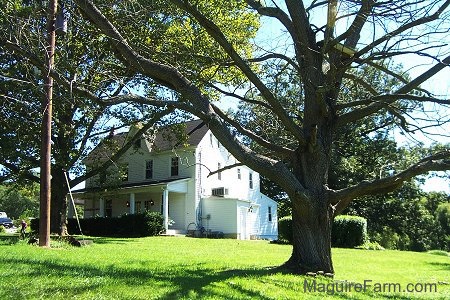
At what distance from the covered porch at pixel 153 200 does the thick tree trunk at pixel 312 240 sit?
67.9 feet

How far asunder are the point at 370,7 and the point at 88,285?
6.14 m

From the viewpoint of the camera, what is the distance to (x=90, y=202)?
126 ft

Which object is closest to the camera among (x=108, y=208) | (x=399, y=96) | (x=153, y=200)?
(x=399, y=96)

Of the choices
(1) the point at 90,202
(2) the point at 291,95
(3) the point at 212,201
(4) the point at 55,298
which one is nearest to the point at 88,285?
(4) the point at 55,298

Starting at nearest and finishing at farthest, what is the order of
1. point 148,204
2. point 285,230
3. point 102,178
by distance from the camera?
point 102,178 < point 285,230 < point 148,204

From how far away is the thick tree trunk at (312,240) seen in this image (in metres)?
8.43

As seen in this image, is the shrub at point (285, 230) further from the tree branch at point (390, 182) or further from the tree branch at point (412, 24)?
the tree branch at point (412, 24)

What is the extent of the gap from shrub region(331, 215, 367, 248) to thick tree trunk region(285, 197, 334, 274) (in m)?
16.2

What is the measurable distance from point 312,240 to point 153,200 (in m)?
25.9

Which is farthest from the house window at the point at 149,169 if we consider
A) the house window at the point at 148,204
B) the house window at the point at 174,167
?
the house window at the point at 174,167

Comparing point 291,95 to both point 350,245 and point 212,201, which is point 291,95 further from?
point 212,201

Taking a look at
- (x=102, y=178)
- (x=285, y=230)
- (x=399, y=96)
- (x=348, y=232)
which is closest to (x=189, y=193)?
(x=285, y=230)

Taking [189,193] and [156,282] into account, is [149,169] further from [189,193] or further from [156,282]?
[156,282]

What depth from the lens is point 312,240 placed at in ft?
27.8
